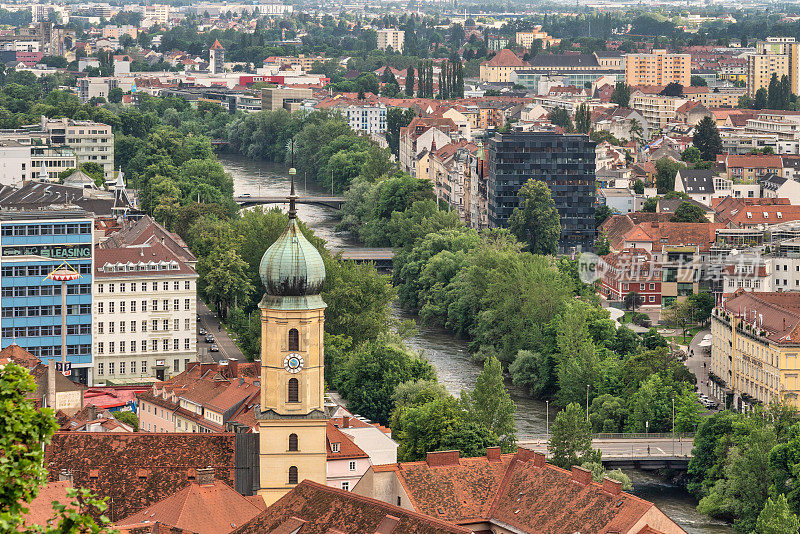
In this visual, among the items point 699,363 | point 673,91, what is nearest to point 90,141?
point 673,91

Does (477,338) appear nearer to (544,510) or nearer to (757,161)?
(544,510)

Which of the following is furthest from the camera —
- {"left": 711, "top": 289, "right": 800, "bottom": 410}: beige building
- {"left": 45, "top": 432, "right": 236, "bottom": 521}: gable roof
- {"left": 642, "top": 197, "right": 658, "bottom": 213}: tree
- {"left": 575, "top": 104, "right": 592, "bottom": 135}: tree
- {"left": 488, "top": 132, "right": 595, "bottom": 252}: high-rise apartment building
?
{"left": 575, "top": 104, "right": 592, "bottom": 135}: tree

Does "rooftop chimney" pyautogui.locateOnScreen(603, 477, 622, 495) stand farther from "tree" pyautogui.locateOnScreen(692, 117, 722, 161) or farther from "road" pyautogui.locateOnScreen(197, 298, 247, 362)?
"tree" pyautogui.locateOnScreen(692, 117, 722, 161)

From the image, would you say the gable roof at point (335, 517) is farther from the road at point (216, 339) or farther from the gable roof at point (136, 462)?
the road at point (216, 339)

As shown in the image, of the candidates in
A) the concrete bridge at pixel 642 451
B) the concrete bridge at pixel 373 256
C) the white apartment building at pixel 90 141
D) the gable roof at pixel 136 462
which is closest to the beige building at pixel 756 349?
the concrete bridge at pixel 642 451

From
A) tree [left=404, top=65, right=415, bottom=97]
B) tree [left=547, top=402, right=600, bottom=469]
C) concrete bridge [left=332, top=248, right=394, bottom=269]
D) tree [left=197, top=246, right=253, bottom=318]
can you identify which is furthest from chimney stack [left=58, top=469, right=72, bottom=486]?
tree [left=404, top=65, right=415, bottom=97]

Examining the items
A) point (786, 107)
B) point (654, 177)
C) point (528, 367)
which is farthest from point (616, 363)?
point (786, 107)
